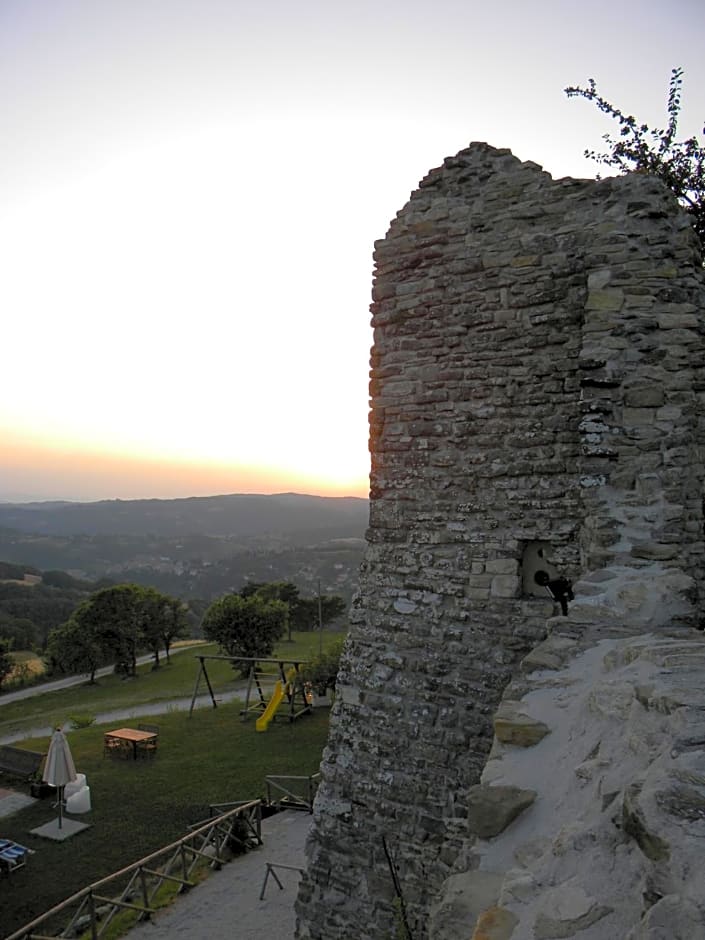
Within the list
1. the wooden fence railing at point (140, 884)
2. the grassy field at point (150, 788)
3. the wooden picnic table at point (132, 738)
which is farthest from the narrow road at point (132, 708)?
the wooden fence railing at point (140, 884)

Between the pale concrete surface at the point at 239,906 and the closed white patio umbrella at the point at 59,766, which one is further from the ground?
the closed white patio umbrella at the point at 59,766

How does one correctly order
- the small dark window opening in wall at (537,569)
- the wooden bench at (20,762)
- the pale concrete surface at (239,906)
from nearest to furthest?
the small dark window opening in wall at (537,569)
the pale concrete surface at (239,906)
the wooden bench at (20,762)

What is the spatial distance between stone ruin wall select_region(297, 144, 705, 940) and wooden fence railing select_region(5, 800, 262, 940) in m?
4.33

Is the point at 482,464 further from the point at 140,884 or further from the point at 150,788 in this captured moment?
the point at 150,788

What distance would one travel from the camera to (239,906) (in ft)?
29.0

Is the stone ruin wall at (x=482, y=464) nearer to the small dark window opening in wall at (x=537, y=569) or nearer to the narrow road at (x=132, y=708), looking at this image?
the small dark window opening in wall at (x=537, y=569)

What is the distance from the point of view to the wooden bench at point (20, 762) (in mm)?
14445

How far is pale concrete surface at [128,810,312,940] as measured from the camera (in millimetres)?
8125

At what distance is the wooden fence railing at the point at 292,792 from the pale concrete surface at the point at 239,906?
1.35 metres

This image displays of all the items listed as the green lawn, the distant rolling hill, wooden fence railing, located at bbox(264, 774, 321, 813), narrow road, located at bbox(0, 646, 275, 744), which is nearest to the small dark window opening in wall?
wooden fence railing, located at bbox(264, 774, 321, 813)

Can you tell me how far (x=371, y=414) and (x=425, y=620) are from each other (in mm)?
1790

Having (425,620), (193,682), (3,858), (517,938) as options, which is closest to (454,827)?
(425,620)

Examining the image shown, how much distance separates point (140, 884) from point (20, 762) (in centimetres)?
724

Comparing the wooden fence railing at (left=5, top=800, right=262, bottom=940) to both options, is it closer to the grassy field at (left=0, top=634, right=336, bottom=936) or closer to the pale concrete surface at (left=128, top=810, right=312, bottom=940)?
the pale concrete surface at (left=128, top=810, right=312, bottom=940)
